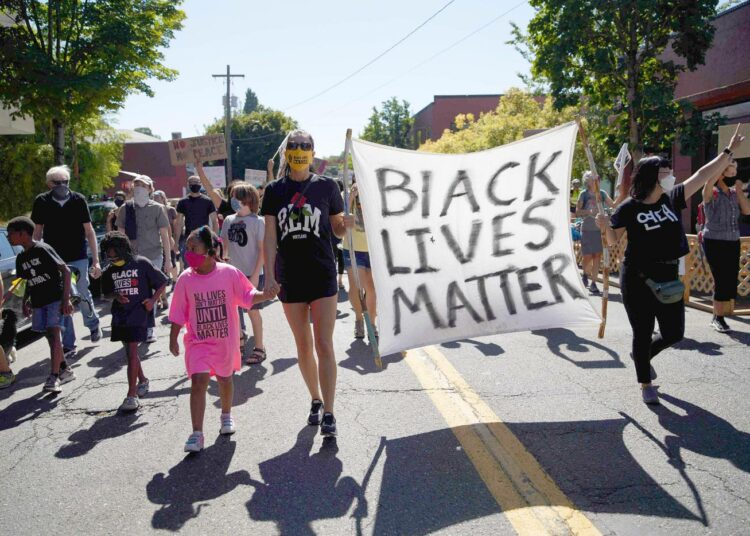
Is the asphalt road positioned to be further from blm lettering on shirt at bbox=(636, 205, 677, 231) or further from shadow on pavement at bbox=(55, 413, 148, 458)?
blm lettering on shirt at bbox=(636, 205, 677, 231)

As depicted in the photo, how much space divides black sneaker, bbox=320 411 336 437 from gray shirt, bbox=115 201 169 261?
501 centimetres

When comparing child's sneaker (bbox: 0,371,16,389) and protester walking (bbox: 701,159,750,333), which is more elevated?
protester walking (bbox: 701,159,750,333)

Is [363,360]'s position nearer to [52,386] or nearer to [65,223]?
[52,386]

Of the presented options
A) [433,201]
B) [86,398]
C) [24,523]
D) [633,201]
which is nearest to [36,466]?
[24,523]

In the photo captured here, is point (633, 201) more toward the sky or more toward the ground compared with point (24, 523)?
more toward the sky

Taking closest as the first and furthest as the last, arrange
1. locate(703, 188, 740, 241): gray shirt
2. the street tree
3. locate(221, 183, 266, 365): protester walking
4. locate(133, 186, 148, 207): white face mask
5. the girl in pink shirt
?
the girl in pink shirt < locate(221, 183, 266, 365): protester walking < locate(703, 188, 740, 241): gray shirt < locate(133, 186, 148, 207): white face mask < the street tree

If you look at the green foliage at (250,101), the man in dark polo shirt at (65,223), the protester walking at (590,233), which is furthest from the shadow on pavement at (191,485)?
the green foliage at (250,101)

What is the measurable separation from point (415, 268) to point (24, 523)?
2.84 meters

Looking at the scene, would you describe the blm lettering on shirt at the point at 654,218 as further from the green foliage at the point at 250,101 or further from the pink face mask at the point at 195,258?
the green foliage at the point at 250,101

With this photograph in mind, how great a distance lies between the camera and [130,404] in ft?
17.1

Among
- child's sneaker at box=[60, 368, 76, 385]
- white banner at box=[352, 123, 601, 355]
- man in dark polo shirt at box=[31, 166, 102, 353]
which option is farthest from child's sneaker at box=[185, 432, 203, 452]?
man in dark polo shirt at box=[31, 166, 102, 353]

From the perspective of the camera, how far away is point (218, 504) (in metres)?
3.51

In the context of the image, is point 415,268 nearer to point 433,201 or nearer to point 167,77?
point 433,201

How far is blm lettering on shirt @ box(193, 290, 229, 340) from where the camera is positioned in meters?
4.43
